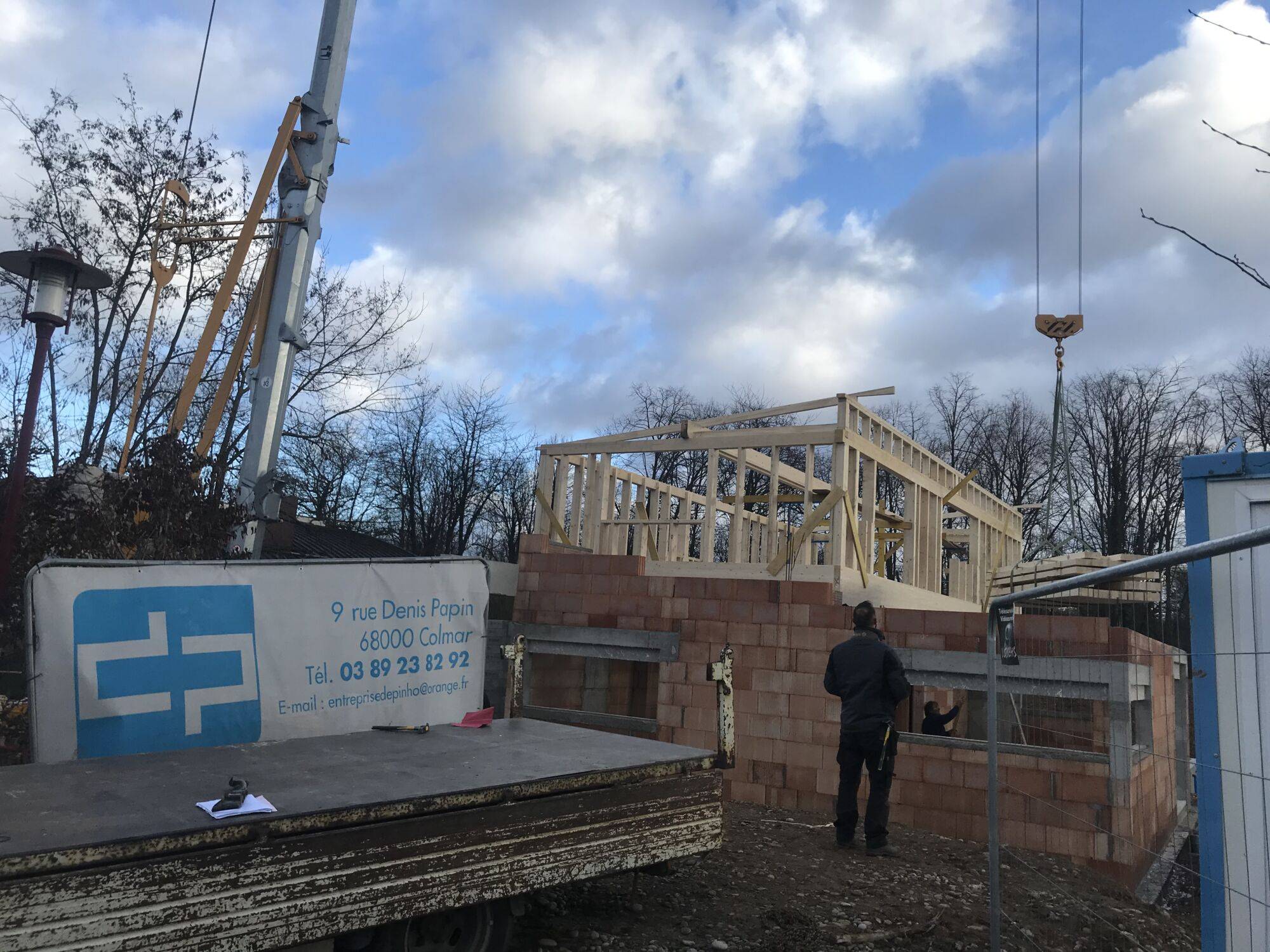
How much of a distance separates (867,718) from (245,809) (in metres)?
4.80

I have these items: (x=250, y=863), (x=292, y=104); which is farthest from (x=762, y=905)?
(x=292, y=104)

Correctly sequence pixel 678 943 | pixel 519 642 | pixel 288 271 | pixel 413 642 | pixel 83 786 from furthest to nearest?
pixel 288 271 → pixel 413 642 → pixel 519 642 → pixel 678 943 → pixel 83 786

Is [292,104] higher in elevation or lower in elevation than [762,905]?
higher

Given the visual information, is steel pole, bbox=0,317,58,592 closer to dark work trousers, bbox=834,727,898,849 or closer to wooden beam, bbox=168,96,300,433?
wooden beam, bbox=168,96,300,433

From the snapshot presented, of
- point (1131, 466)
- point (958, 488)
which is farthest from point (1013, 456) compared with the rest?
point (958, 488)

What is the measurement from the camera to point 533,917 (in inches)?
201

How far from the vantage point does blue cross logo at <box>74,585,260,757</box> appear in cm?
491

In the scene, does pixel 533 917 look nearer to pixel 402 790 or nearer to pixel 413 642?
pixel 402 790

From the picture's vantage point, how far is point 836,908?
18.7ft

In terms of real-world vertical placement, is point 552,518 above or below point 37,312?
below

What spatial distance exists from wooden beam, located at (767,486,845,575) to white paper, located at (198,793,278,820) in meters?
6.78

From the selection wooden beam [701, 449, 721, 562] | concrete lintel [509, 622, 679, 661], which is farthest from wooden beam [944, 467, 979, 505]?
concrete lintel [509, 622, 679, 661]

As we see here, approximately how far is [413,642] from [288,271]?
4.03 meters

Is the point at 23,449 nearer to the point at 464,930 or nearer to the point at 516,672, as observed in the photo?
the point at 516,672
